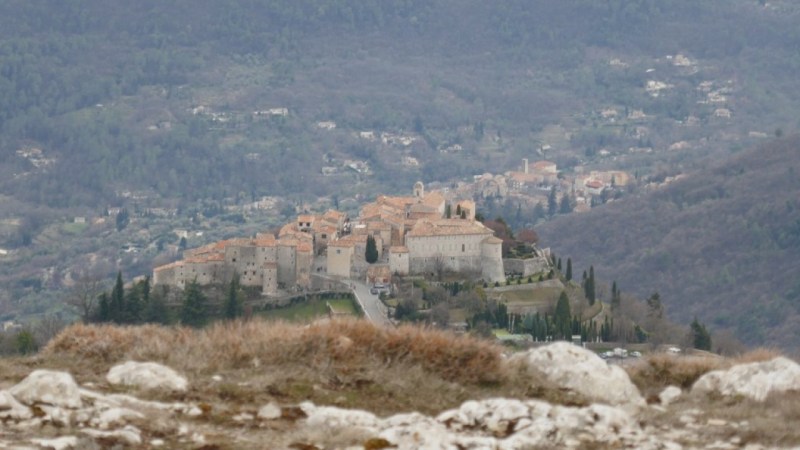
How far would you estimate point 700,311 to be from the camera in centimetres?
11181

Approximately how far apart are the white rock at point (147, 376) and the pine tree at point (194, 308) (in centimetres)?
4235

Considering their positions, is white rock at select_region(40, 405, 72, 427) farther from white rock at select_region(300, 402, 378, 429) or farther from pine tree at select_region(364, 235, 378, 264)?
pine tree at select_region(364, 235, 378, 264)

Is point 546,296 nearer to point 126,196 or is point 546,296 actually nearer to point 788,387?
point 788,387

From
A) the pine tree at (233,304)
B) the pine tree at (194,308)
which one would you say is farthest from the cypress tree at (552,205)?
the pine tree at (194,308)

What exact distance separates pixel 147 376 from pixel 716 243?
114584 millimetres

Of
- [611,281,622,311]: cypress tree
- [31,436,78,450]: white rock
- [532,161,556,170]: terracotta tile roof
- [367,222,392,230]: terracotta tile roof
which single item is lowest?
[611,281,622,311]: cypress tree

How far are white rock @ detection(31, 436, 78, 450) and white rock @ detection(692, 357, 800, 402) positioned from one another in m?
6.89

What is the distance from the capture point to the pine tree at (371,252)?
65.5m

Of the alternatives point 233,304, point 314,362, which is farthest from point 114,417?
point 233,304

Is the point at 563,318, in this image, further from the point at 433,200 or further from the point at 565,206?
the point at 565,206

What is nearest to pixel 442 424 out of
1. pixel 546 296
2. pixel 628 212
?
pixel 546 296

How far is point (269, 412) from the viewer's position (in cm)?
1816

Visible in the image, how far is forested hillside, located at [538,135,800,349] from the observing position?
112 meters

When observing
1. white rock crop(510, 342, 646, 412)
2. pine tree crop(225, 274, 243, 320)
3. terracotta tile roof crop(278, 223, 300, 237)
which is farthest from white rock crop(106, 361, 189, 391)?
terracotta tile roof crop(278, 223, 300, 237)
